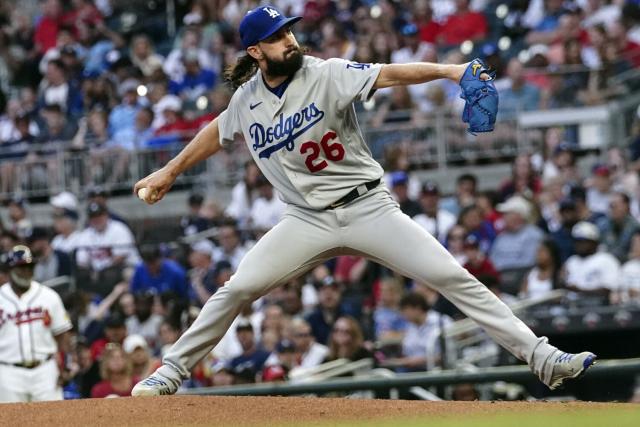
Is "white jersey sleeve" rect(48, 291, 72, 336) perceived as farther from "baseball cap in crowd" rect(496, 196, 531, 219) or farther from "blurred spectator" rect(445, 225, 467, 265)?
"baseball cap in crowd" rect(496, 196, 531, 219)

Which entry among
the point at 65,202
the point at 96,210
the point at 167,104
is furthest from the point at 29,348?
the point at 167,104

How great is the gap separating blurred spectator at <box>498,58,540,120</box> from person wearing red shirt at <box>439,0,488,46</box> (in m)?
1.57

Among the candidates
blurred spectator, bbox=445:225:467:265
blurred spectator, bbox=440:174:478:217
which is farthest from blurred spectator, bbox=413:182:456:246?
blurred spectator, bbox=440:174:478:217

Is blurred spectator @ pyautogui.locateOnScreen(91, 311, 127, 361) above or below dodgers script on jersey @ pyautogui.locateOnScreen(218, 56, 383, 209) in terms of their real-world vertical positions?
below

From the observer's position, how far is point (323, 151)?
6.49 metres

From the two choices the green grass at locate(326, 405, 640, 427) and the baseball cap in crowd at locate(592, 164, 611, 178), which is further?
the baseball cap in crowd at locate(592, 164, 611, 178)

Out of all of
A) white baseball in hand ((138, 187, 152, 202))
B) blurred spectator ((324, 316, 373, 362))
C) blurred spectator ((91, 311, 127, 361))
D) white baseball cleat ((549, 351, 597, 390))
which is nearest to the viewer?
white baseball cleat ((549, 351, 597, 390))

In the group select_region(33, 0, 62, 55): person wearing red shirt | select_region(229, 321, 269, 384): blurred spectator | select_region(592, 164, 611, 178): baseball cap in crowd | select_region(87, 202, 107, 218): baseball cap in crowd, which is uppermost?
select_region(33, 0, 62, 55): person wearing red shirt

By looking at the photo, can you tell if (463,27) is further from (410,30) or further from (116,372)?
(116,372)

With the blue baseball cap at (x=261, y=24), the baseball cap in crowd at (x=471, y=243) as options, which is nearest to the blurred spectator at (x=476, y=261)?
the baseball cap in crowd at (x=471, y=243)

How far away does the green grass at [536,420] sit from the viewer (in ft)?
18.2

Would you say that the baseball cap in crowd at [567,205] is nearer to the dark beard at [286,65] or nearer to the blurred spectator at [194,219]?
the blurred spectator at [194,219]

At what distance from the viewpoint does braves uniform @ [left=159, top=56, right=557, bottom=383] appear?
6.39 metres

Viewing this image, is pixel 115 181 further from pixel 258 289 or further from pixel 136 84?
pixel 258 289
